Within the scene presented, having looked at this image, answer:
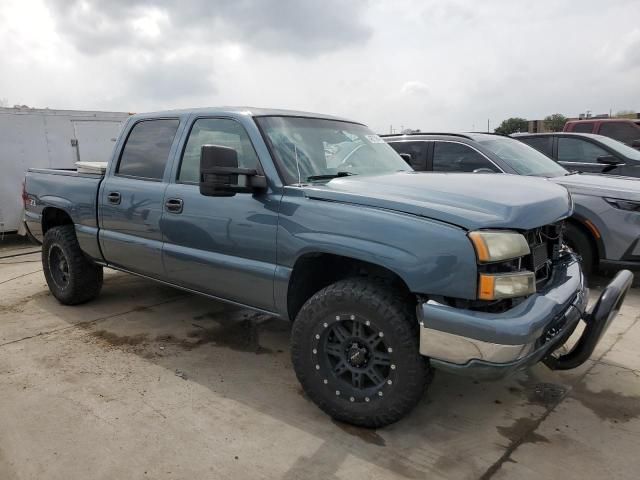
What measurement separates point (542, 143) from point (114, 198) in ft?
20.8

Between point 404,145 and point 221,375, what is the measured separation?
4086 mm

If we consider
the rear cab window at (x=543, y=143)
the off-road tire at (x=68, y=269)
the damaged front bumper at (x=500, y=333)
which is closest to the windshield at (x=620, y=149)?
the rear cab window at (x=543, y=143)

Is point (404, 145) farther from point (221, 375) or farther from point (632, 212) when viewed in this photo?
point (221, 375)

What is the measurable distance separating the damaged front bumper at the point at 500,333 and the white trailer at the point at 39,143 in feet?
25.5

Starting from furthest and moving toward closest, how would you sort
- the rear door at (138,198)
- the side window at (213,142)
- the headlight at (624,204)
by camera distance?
the headlight at (624,204)
the rear door at (138,198)
the side window at (213,142)

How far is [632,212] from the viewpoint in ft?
16.3

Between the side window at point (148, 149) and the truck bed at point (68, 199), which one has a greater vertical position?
the side window at point (148, 149)

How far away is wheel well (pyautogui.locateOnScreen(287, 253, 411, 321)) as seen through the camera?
290 cm

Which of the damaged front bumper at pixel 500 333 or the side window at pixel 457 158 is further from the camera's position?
the side window at pixel 457 158

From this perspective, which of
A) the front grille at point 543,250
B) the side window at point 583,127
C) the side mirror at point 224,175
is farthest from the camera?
the side window at point 583,127

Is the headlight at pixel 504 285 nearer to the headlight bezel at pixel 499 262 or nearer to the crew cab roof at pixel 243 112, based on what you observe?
the headlight bezel at pixel 499 262

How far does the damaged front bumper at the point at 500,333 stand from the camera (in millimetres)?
2273

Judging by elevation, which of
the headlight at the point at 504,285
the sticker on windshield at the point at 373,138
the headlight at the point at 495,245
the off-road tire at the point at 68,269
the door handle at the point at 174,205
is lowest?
the off-road tire at the point at 68,269

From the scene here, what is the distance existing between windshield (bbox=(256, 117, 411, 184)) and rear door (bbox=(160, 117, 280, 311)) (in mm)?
186
